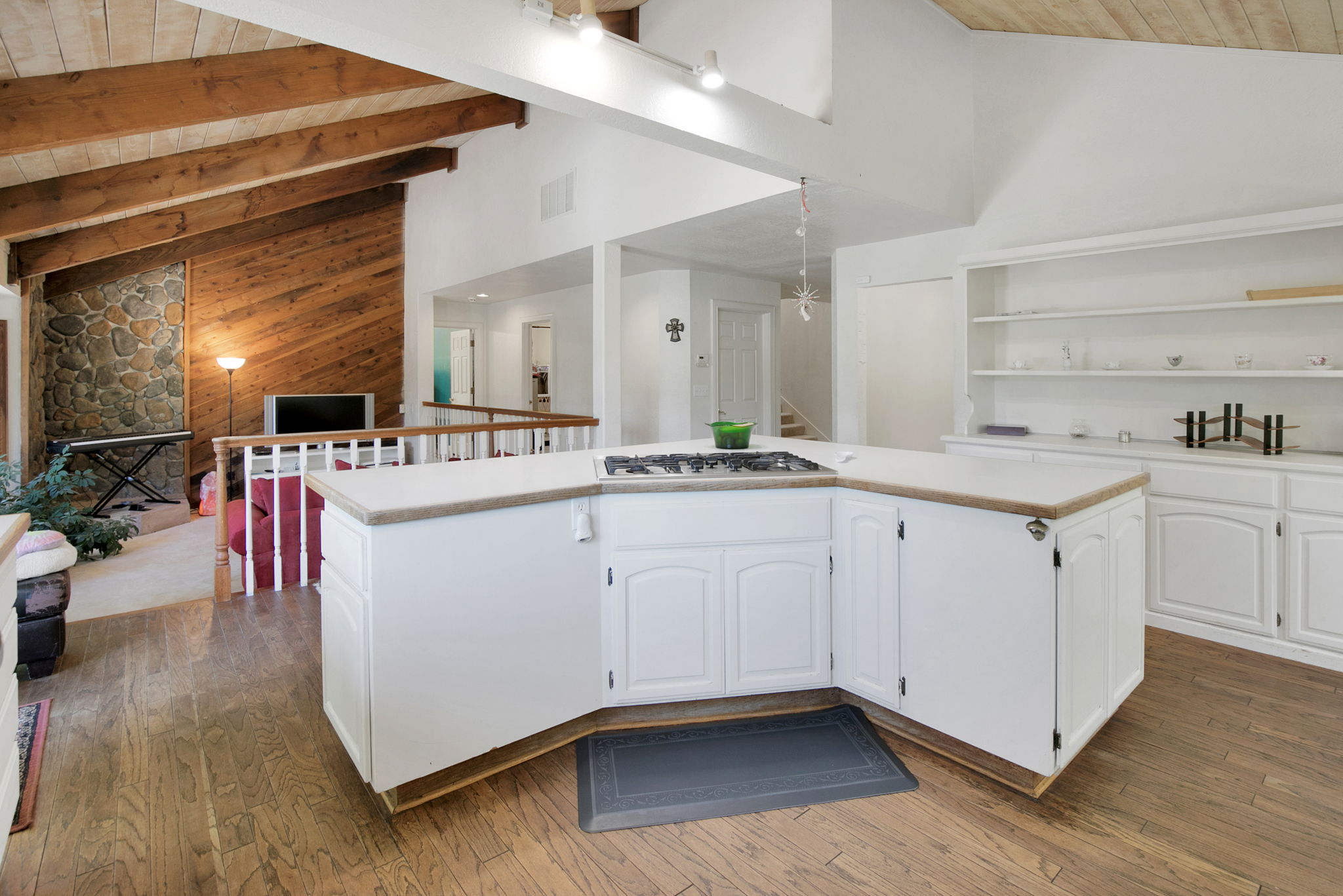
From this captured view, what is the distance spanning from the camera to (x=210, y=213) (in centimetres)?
613

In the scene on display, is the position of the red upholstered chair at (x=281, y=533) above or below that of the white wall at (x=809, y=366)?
below

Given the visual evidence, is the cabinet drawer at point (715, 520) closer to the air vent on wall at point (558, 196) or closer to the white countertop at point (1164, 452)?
the white countertop at point (1164, 452)

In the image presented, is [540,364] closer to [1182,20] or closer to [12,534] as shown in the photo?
[1182,20]

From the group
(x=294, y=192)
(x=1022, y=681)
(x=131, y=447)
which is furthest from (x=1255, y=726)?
(x=131, y=447)

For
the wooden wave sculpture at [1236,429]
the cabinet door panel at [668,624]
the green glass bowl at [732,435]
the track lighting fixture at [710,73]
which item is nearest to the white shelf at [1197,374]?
the wooden wave sculpture at [1236,429]

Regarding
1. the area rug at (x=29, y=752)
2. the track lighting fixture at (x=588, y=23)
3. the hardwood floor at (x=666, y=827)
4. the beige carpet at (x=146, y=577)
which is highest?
the track lighting fixture at (x=588, y=23)

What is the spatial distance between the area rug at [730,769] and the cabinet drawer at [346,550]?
89 centimetres

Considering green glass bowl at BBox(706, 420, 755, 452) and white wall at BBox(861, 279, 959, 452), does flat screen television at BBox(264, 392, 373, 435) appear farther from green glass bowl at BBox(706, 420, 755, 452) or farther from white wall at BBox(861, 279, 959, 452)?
green glass bowl at BBox(706, 420, 755, 452)

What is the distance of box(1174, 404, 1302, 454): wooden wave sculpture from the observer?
3.08m

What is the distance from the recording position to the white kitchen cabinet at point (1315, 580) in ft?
8.88

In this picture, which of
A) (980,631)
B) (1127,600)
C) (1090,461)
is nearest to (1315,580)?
(1090,461)

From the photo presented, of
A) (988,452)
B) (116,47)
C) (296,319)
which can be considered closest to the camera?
(116,47)

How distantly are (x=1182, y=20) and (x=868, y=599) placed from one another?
3.11 meters

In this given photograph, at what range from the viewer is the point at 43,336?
626cm
